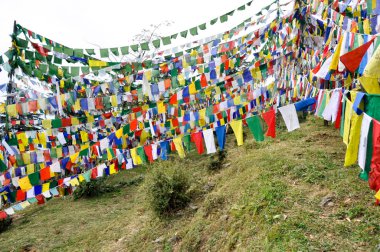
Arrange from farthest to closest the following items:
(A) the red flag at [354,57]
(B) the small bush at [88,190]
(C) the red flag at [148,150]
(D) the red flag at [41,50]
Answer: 1. (B) the small bush at [88,190]
2. (D) the red flag at [41,50]
3. (C) the red flag at [148,150]
4. (A) the red flag at [354,57]

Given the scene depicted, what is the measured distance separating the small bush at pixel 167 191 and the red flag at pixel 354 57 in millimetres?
4647

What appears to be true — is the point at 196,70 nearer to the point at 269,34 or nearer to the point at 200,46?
the point at 200,46

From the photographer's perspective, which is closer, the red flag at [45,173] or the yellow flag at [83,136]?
the red flag at [45,173]

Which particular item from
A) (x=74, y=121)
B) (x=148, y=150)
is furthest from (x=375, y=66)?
(x=74, y=121)

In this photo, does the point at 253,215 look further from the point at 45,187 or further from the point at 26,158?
the point at 26,158

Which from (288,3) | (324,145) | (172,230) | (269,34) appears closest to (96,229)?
(172,230)

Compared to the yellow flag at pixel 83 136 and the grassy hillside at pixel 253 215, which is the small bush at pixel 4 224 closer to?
the grassy hillside at pixel 253 215

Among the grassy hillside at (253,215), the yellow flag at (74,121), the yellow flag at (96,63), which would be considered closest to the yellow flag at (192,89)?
the grassy hillside at (253,215)

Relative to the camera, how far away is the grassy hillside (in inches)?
178

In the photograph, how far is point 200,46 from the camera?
10.1 m

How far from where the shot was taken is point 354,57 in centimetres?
473

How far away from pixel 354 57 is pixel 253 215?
3056 millimetres

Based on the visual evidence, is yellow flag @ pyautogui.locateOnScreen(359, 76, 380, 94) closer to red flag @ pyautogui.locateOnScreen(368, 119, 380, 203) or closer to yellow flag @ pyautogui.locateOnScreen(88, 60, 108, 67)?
red flag @ pyautogui.locateOnScreen(368, 119, 380, 203)

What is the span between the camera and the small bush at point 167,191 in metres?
7.67
